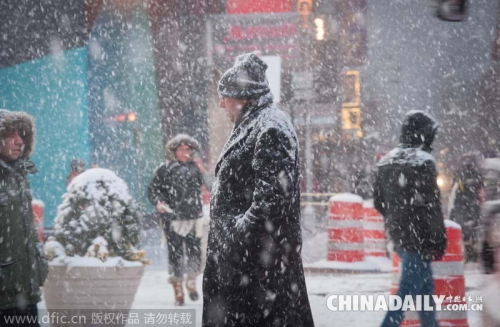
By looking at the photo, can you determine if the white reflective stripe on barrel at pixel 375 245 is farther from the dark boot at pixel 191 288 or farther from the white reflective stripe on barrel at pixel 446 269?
the white reflective stripe on barrel at pixel 446 269

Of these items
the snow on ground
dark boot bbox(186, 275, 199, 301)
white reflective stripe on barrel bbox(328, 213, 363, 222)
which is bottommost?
the snow on ground

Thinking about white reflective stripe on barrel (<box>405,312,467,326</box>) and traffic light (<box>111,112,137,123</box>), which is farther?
traffic light (<box>111,112,137,123</box>)

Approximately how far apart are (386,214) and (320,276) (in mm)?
4211

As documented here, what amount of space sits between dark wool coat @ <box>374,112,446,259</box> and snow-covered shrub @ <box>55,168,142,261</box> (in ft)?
7.86

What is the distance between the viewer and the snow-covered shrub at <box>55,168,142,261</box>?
5.51 metres

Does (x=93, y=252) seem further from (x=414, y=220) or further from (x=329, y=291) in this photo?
(x=329, y=291)

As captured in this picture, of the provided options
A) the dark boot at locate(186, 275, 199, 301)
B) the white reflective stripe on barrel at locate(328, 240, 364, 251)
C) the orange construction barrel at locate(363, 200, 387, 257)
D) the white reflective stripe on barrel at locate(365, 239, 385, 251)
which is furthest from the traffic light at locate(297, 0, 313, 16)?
the dark boot at locate(186, 275, 199, 301)

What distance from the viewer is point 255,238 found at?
3.26 meters

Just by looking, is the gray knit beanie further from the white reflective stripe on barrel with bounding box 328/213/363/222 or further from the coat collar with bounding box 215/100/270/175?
the white reflective stripe on barrel with bounding box 328/213/363/222

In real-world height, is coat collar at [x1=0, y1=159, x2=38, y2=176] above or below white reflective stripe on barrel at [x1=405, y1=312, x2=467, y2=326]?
above

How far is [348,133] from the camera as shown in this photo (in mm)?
36656

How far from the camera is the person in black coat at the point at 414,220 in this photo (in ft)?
16.3

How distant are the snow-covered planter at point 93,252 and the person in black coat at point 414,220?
7.88 ft

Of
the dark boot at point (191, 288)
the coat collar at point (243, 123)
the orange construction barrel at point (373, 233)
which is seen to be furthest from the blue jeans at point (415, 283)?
the orange construction barrel at point (373, 233)
